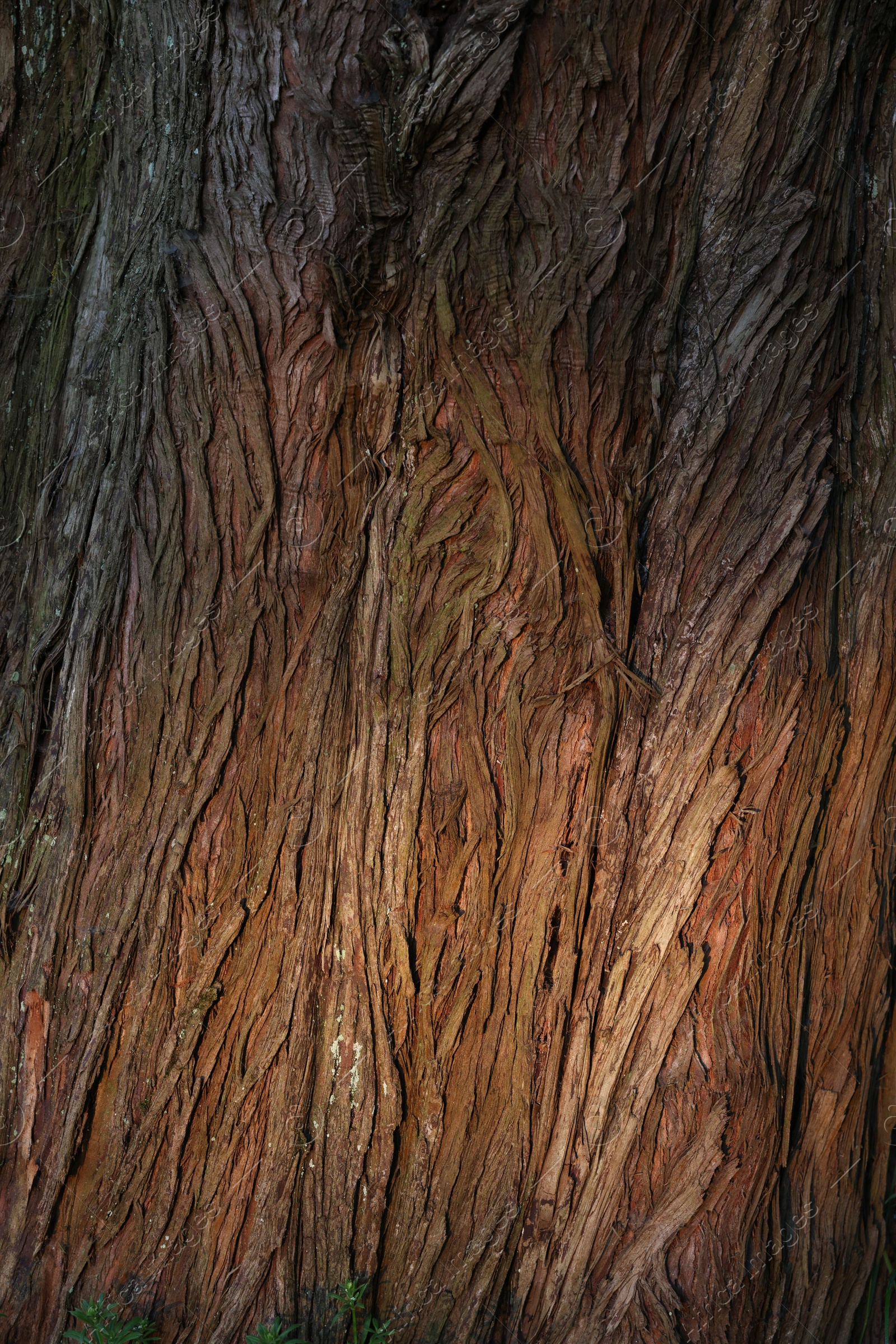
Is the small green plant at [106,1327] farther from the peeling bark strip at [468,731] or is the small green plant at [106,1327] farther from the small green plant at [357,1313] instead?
the small green plant at [357,1313]

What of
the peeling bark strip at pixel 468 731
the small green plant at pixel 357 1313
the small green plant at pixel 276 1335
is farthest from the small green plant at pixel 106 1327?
the small green plant at pixel 357 1313

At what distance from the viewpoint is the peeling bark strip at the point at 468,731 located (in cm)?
224

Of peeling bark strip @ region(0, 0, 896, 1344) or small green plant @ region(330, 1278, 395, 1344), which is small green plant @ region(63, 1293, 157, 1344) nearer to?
peeling bark strip @ region(0, 0, 896, 1344)

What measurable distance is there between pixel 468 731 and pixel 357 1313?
1.37 metres

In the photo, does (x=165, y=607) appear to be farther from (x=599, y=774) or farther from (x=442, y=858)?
(x=599, y=774)

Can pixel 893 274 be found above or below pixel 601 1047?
above

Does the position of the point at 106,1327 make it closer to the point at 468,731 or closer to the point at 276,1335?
the point at 276,1335

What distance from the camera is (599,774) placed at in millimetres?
2328

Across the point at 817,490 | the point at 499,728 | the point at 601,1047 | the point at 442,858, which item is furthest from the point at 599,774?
the point at 817,490

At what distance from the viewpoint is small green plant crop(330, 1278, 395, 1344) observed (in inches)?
86.1

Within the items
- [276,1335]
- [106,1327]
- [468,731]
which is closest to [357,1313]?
[276,1335]

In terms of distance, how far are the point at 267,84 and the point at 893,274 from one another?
166cm

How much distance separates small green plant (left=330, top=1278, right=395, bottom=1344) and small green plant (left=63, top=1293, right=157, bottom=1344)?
428 mm

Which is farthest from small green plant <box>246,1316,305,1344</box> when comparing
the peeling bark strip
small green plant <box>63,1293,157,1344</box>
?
small green plant <box>63,1293,157,1344</box>
